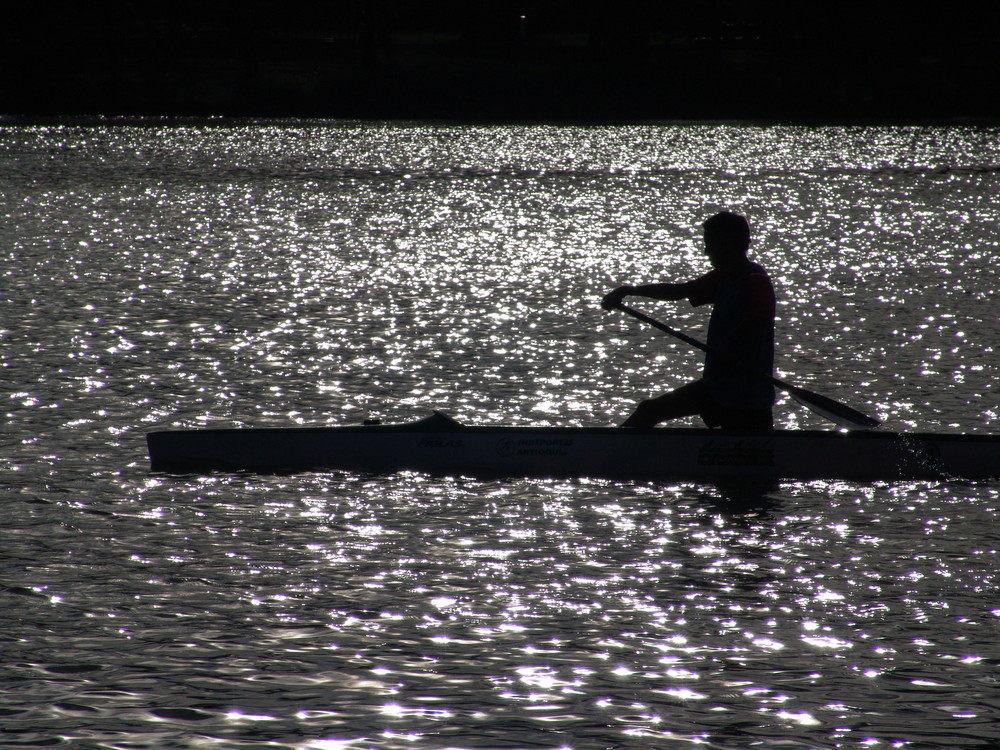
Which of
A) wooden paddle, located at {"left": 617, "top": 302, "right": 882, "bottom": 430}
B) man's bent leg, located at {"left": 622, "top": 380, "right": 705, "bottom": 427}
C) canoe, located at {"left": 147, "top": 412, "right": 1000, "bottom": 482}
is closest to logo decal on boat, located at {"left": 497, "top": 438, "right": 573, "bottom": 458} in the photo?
canoe, located at {"left": 147, "top": 412, "right": 1000, "bottom": 482}

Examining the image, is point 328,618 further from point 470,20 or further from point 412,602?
point 470,20

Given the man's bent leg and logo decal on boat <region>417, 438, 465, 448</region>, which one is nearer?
the man's bent leg

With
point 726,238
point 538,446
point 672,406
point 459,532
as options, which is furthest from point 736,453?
point 459,532

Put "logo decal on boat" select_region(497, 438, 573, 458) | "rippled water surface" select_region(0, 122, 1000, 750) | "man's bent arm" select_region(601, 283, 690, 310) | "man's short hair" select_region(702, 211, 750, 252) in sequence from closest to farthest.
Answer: "rippled water surface" select_region(0, 122, 1000, 750), "man's short hair" select_region(702, 211, 750, 252), "man's bent arm" select_region(601, 283, 690, 310), "logo decal on boat" select_region(497, 438, 573, 458)

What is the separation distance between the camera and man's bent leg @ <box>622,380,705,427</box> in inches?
377

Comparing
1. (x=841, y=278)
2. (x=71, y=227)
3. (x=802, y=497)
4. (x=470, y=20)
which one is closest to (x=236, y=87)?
(x=470, y=20)

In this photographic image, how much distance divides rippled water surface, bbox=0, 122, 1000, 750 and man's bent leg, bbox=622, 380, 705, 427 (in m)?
0.46

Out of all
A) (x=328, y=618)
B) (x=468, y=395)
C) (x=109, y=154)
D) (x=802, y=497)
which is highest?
(x=109, y=154)

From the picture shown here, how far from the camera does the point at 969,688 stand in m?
6.11

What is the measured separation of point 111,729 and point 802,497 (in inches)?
195

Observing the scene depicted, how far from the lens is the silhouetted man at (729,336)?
29.9 feet

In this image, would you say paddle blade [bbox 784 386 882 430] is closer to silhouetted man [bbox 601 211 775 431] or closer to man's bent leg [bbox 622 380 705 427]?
silhouetted man [bbox 601 211 775 431]

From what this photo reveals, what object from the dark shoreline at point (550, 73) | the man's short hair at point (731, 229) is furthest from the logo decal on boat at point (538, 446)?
the dark shoreline at point (550, 73)

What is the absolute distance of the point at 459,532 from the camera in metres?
8.45
